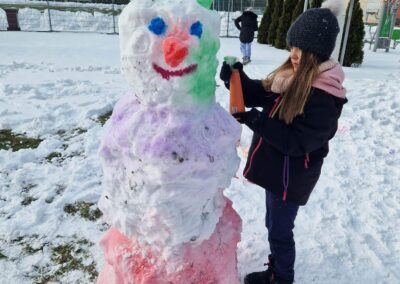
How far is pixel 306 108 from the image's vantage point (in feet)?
6.05

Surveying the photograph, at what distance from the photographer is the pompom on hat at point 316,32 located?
1832 mm

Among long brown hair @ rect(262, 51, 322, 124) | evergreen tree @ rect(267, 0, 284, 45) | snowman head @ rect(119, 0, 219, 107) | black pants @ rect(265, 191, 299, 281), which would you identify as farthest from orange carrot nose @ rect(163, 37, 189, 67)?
evergreen tree @ rect(267, 0, 284, 45)

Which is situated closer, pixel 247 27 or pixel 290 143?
pixel 290 143

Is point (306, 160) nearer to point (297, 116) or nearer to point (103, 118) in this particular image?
point (297, 116)

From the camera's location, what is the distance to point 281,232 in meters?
2.21

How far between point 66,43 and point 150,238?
1208 centimetres

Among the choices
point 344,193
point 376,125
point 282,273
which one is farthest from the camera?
point 376,125

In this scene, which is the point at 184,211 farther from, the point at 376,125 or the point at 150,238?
the point at 376,125

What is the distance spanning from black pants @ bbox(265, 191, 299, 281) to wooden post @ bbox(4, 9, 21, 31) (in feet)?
53.5

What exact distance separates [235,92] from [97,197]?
6.31 ft

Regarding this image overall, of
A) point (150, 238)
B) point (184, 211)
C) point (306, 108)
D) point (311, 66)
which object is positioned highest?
point (311, 66)

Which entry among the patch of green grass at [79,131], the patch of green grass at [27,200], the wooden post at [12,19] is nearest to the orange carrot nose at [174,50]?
→ the patch of green grass at [27,200]

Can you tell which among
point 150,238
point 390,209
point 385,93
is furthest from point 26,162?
point 385,93

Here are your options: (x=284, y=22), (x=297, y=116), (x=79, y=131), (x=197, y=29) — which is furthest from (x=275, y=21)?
(x=197, y=29)
